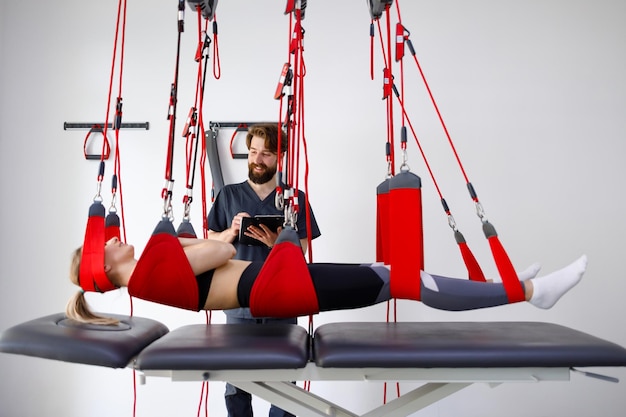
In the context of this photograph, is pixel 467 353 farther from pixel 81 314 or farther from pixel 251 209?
pixel 251 209

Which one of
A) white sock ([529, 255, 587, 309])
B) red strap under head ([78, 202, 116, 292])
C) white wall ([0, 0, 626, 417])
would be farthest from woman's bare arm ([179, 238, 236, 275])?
white wall ([0, 0, 626, 417])

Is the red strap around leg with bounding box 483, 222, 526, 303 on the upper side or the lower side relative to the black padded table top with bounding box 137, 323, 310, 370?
upper

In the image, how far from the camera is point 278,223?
1.89 metres

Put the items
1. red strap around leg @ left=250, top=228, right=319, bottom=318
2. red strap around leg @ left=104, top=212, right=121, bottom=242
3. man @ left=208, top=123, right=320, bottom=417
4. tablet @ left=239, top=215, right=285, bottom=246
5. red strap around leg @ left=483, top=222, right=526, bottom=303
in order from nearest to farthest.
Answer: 1. red strap around leg @ left=250, top=228, right=319, bottom=318
2. red strap around leg @ left=483, top=222, right=526, bottom=303
3. red strap around leg @ left=104, top=212, right=121, bottom=242
4. tablet @ left=239, top=215, right=285, bottom=246
5. man @ left=208, top=123, right=320, bottom=417

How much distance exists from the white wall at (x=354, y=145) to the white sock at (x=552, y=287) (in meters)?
1.24

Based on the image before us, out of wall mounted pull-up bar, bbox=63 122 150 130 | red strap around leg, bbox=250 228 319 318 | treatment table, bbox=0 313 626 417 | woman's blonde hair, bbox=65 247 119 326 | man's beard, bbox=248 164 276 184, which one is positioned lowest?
treatment table, bbox=0 313 626 417

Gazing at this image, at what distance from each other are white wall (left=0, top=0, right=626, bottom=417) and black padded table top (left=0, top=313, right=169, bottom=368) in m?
1.44

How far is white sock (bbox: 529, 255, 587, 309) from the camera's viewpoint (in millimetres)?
1439

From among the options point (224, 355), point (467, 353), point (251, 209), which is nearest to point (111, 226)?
point (251, 209)

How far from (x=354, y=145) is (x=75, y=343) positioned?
6.18 feet

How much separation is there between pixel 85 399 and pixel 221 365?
6.70 ft

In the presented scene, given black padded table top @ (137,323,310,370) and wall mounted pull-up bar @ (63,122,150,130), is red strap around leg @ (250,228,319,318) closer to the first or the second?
black padded table top @ (137,323,310,370)

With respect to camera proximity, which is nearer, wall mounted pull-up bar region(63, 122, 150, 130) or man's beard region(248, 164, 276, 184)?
man's beard region(248, 164, 276, 184)

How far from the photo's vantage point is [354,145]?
2768 millimetres
